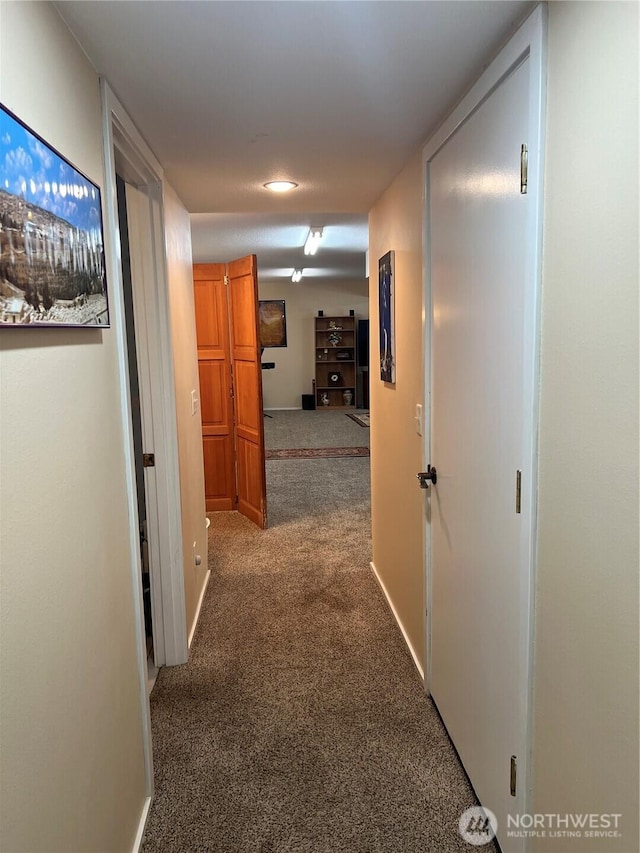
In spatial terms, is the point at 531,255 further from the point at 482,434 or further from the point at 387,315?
the point at 387,315

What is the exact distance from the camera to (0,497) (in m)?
0.89

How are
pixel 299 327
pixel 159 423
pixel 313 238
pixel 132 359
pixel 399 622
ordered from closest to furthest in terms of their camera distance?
pixel 159 423 < pixel 132 359 < pixel 399 622 < pixel 313 238 < pixel 299 327

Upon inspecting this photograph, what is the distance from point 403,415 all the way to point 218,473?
8.34ft

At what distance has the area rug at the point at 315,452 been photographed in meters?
6.76

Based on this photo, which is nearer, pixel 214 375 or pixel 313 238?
pixel 214 375

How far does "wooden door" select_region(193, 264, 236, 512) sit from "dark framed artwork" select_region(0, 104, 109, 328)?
3284 millimetres

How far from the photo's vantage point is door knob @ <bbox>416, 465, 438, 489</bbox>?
6.94 ft

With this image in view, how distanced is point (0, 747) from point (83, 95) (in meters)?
1.37

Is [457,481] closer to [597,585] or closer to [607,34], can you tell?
[597,585]

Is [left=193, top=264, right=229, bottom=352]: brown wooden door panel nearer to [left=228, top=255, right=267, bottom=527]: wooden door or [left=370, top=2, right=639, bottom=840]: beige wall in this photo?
[left=228, top=255, right=267, bottom=527]: wooden door

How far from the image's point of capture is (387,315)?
9.49 ft

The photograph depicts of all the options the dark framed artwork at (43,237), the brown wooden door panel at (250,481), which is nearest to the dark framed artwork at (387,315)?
the brown wooden door panel at (250,481)

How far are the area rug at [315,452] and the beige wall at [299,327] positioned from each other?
3.45 meters

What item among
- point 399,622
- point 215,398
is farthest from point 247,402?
point 399,622
